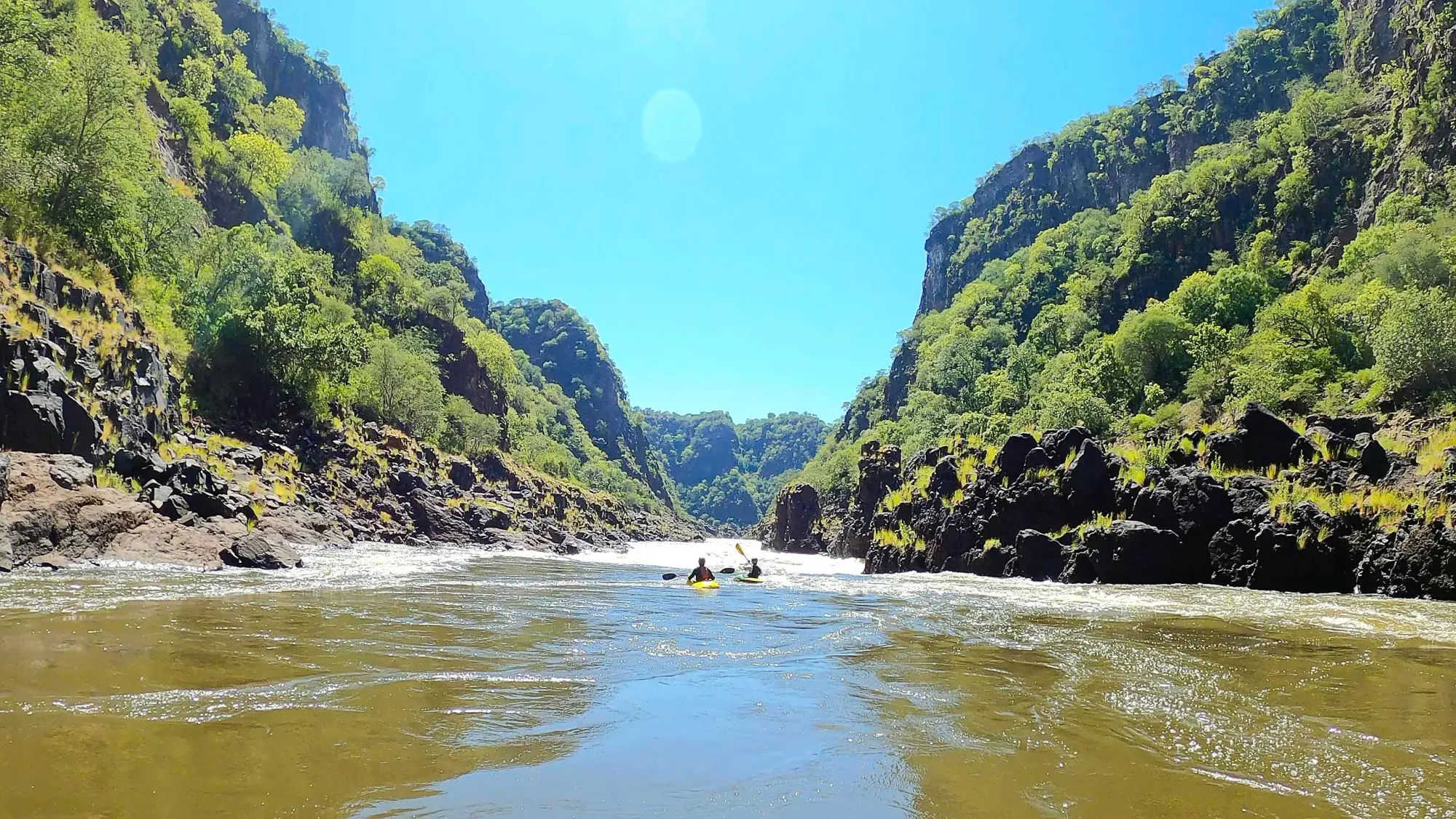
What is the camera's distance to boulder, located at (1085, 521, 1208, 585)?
1007 inches

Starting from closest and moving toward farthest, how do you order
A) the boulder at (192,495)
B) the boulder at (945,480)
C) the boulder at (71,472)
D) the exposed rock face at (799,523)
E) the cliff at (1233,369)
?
the boulder at (71,472) < the boulder at (192,495) < the cliff at (1233,369) < the boulder at (945,480) < the exposed rock face at (799,523)

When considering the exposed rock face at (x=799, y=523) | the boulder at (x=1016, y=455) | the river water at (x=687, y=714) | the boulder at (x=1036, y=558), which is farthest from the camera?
the exposed rock face at (x=799, y=523)

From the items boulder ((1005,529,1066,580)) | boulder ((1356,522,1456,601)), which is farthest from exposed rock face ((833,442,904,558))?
boulder ((1356,522,1456,601))

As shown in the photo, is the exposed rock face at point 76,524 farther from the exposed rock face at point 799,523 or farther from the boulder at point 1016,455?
the exposed rock face at point 799,523

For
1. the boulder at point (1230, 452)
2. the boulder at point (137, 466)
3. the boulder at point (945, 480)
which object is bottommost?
the boulder at point (137, 466)

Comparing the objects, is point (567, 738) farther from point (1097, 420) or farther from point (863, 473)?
point (863, 473)

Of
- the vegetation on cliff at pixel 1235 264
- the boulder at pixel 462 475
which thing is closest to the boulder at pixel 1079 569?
the vegetation on cliff at pixel 1235 264

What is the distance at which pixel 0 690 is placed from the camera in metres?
6.57

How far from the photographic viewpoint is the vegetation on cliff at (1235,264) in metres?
37.6

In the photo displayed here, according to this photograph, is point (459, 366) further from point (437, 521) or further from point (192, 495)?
point (192, 495)

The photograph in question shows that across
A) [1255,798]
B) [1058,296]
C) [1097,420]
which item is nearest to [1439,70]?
[1097,420]

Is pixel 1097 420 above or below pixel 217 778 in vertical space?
above

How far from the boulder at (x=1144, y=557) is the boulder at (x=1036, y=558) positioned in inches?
80.8

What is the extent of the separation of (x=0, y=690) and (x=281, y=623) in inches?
200
